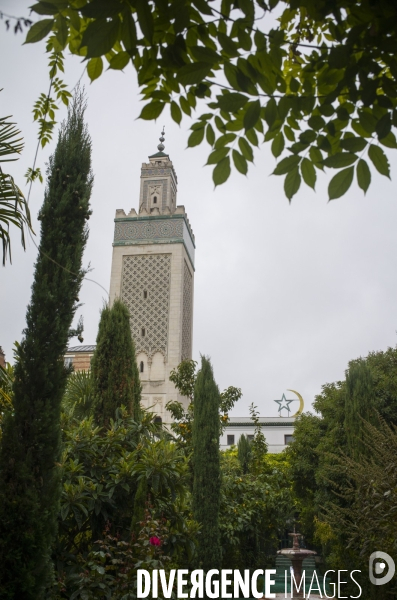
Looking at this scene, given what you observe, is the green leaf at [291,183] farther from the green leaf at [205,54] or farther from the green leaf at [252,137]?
the green leaf at [205,54]

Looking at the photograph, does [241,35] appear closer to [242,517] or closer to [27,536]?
[27,536]

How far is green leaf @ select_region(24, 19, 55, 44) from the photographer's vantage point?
179 cm

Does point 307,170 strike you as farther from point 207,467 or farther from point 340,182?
point 207,467

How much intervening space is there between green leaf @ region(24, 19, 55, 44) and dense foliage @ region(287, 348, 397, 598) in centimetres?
516

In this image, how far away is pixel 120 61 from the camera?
1.83 metres

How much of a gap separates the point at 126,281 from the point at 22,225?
24091 mm

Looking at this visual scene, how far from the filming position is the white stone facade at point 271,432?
35.4 m

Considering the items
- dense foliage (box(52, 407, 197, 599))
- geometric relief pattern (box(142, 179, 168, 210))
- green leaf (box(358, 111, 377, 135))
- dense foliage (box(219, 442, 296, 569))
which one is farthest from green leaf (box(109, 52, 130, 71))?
geometric relief pattern (box(142, 179, 168, 210))

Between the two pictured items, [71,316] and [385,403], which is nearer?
[71,316]

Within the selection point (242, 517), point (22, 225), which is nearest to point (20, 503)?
point (22, 225)

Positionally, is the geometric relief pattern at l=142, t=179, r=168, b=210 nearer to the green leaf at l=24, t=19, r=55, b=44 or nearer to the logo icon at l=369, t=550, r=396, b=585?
the logo icon at l=369, t=550, r=396, b=585

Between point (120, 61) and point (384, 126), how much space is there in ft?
2.94

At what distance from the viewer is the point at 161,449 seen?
625cm

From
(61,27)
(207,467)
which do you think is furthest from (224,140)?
(207,467)
